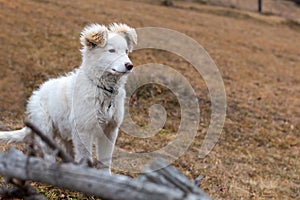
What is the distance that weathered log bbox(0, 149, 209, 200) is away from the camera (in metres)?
2.46

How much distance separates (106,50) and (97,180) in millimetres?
3669

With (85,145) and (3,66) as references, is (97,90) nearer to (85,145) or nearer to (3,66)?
(85,145)

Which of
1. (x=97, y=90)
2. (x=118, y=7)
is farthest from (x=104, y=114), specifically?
(x=118, y=7)

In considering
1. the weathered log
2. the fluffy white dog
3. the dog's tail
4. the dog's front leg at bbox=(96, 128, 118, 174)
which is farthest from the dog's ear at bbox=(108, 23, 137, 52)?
the weathered log

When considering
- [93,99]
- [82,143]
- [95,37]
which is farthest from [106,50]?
[82,143]


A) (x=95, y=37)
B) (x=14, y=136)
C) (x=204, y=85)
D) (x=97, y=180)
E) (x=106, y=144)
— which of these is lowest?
(x=204, y=85)

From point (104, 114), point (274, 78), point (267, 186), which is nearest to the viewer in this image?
point (104, 114)

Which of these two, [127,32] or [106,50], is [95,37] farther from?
[127,32]

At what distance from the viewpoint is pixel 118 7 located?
93.8 feet

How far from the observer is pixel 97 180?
2.56m

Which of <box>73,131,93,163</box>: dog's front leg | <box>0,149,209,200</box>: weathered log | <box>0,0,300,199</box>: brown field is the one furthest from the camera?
<box>0,0,300,199</box>: brown field

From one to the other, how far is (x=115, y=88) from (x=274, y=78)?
14.9 metres

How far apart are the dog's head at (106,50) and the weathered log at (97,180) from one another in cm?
316

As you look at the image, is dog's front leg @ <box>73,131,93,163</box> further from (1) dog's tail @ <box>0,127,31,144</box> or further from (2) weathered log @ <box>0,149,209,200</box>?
(2) weathered log @ <box>0,149,209,200</box>
